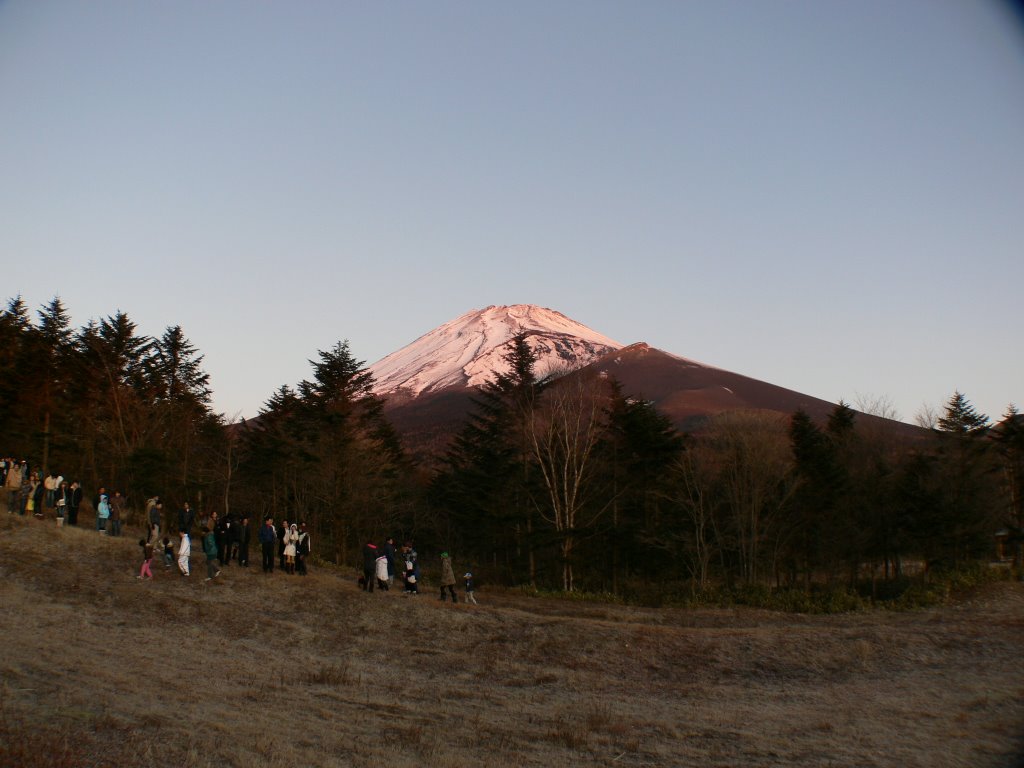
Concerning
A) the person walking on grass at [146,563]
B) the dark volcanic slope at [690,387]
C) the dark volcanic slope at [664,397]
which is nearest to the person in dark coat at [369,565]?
the person walking on grass at [146,563]

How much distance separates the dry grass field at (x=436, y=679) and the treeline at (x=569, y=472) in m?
→ 10.9

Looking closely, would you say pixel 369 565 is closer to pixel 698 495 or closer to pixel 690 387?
pixel 698 495

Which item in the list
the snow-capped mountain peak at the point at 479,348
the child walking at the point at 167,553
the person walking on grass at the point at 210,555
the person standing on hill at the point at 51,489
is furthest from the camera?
the snow-capped mountain peak at the point at 479,348

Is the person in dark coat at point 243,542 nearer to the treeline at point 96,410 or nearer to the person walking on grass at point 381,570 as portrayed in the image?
the person walking on grass at point 381,570

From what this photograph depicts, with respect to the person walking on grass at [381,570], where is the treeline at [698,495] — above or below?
above

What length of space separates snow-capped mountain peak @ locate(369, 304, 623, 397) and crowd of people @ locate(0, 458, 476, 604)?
3773 inches

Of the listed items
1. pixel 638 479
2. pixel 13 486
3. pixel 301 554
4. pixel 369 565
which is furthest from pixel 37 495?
pixel 638 479

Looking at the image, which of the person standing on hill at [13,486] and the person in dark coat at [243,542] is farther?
the person standing on hill at [13,486]

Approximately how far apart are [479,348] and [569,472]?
107 m

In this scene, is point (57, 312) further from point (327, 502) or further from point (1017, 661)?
point (1017, 661)

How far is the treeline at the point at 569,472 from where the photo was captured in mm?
35344

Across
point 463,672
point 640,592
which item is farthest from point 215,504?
point 463,672

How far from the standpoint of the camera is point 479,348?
143125mm

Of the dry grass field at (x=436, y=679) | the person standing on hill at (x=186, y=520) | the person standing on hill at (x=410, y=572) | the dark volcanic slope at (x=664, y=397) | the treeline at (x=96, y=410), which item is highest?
the dark volcanic slope at (x=664, y=397)
